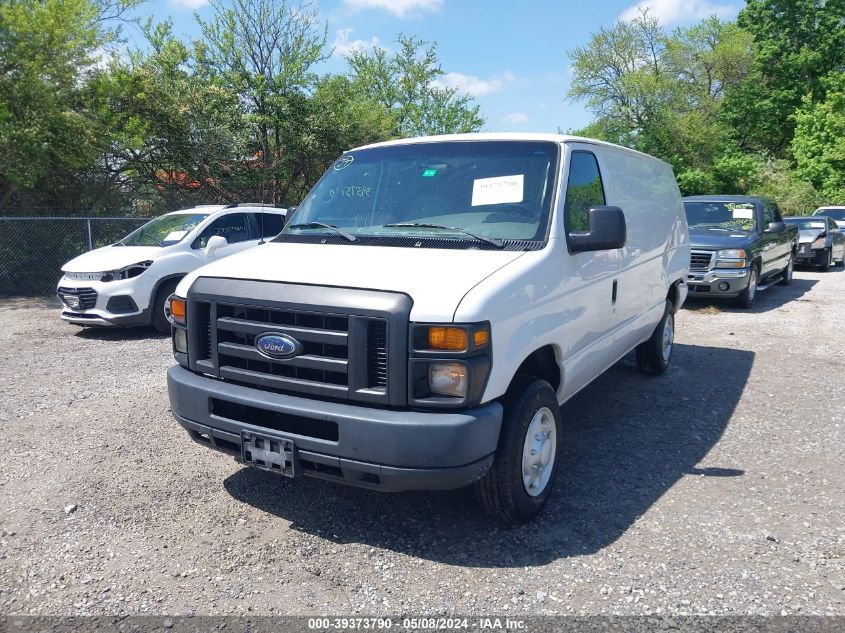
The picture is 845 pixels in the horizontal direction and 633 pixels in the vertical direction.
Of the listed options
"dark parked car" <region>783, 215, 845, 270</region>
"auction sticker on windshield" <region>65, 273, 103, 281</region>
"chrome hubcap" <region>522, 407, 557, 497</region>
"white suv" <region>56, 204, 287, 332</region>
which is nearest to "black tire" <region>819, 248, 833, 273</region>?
"dark parked car" <region>783, 215, 845, 270</region>

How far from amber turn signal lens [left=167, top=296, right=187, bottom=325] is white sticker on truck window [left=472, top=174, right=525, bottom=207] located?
1870 millimetres

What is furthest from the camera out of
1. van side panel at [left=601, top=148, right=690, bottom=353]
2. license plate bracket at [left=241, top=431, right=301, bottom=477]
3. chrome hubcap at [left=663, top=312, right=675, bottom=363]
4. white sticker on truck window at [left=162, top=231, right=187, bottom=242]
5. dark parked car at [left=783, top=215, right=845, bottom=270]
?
dark parked car at [left=783, top=215, right=845, bottom=270]

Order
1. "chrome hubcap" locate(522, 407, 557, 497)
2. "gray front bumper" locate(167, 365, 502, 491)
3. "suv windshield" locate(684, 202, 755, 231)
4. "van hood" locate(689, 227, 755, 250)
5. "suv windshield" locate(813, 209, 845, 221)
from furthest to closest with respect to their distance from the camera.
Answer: "suv windshield" locate(813, 209, 845, 221) → "suv windshield" locate(684, 202, 755, 231) → "van hood" locate(689, 227, 755, 250) → "chrome hubcap" locate(522, 407, 557, 497) → "gray front bumper" locate(167, 365, 502, 491)

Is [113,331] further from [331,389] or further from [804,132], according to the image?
[804,132]

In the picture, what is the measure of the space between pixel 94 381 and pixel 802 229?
18.0 m

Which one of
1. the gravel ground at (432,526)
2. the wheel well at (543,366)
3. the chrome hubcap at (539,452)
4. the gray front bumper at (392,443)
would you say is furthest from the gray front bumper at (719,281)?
the gray front bumper at (392,443)

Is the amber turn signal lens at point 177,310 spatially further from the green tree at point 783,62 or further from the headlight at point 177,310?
the green tree at point 783,62

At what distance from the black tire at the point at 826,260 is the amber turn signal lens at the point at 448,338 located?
1811cm

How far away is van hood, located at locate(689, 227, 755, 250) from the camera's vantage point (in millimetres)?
10688

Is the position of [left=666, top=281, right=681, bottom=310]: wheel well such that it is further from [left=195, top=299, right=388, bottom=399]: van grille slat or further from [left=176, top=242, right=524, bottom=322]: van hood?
[left=195, top=299, right=388, bottom=399]: van grille slat

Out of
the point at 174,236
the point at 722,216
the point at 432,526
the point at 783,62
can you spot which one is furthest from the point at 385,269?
the point at 783,62

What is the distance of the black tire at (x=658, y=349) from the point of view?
264 inches

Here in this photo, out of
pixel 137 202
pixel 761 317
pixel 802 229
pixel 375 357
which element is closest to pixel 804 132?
pixel 802 229

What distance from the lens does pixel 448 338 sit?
10.1ft
